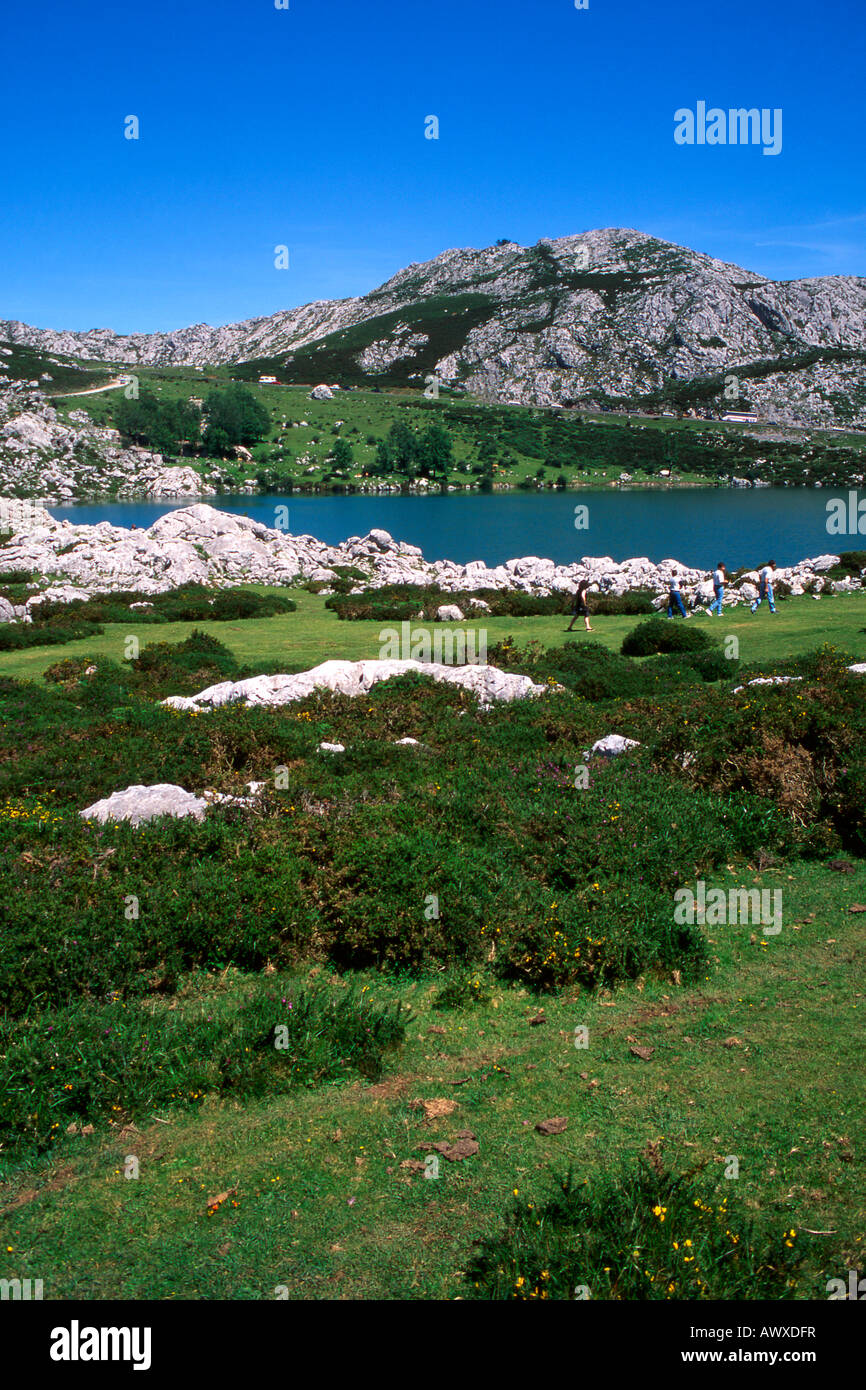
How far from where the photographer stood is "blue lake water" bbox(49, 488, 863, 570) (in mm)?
67312

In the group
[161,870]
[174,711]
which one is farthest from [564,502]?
[161,870]

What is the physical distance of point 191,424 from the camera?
146000 mm

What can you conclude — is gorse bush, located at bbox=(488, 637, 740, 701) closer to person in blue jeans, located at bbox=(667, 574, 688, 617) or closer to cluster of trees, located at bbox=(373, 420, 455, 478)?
person in blue jeans, located at bbox=(667, 574, 688, 617)

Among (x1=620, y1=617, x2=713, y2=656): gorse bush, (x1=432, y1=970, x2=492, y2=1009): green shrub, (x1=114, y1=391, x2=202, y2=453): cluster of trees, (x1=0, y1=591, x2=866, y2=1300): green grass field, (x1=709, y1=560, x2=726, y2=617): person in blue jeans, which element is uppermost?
(x1=114, y1=391, x2=202, y2=453): cluster of trees

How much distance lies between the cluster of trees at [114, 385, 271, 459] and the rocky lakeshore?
91.6 m

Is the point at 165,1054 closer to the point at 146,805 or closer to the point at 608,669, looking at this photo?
the point at 146,805

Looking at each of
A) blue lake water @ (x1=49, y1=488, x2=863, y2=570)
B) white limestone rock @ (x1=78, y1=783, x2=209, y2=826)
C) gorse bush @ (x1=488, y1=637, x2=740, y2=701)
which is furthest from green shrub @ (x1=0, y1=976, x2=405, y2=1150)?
blue lake water @ (x1=49, y1=488, x2=863, y2=570)

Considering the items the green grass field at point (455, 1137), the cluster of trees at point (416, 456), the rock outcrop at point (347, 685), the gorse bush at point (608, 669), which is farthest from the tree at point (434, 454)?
the green grass field at point (455, 1137)

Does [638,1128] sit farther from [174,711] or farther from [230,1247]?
[174,711]

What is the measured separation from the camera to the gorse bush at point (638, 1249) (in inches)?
200

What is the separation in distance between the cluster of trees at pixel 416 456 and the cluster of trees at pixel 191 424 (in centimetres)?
2500

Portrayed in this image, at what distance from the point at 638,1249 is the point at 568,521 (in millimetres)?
86663

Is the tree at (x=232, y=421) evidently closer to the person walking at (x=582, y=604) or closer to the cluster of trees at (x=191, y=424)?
the cluster of trees at (x=191, y=424)
